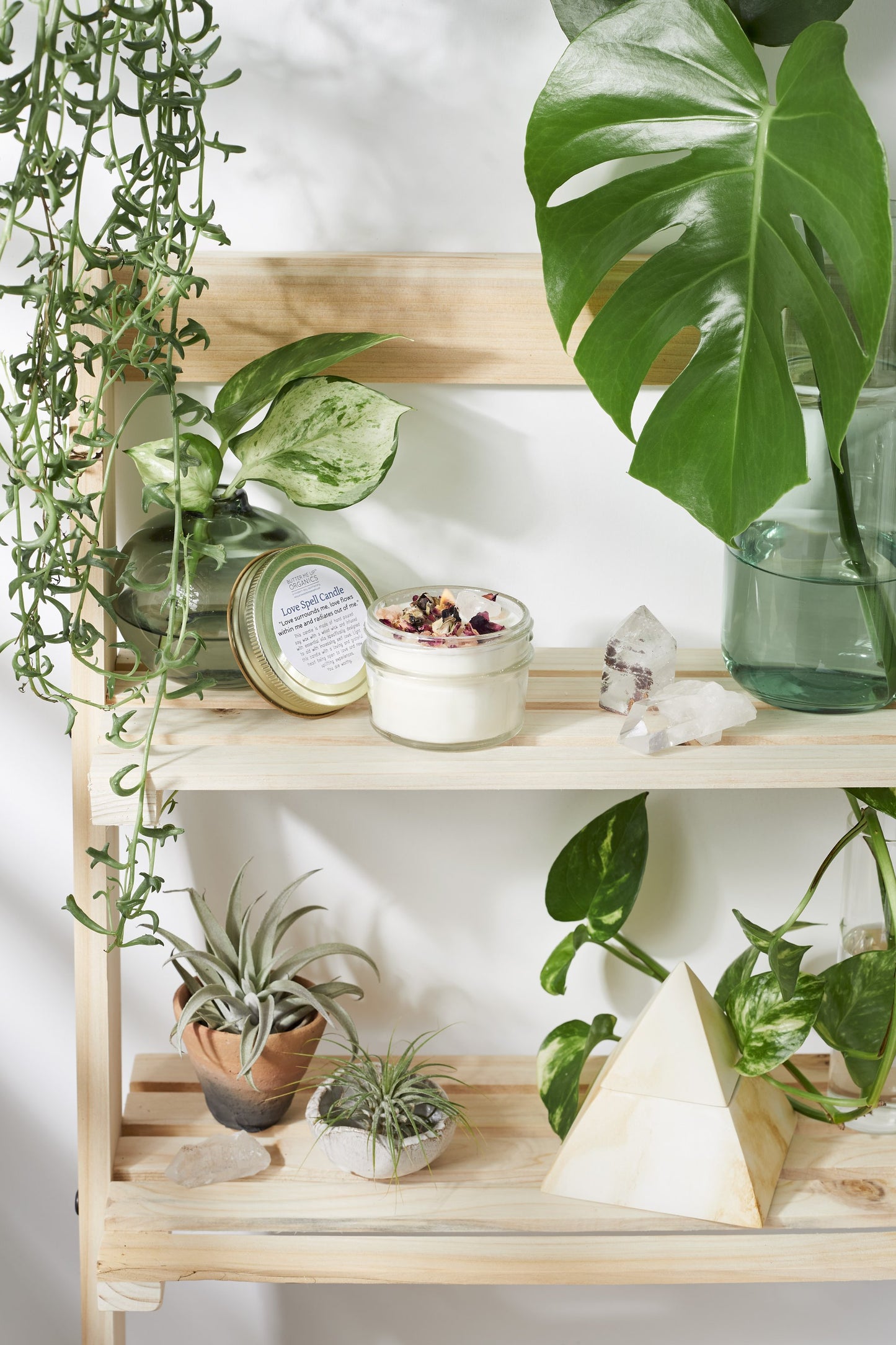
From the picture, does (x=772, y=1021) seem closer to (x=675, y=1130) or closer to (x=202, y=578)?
(x=675, y=1130)

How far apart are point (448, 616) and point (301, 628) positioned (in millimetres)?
101

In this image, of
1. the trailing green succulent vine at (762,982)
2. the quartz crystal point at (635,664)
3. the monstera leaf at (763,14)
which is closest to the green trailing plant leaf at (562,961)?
the trailing green succulent vine at (762,982)

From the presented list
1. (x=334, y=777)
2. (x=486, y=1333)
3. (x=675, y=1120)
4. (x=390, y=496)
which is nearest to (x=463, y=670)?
(x=334, y=777)

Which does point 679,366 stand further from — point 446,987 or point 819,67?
point 446,987

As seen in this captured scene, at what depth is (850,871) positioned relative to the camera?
0.89 meters

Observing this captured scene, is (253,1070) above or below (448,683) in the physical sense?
below

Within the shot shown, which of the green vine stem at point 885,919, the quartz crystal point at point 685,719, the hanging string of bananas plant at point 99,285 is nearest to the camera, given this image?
the hanging string of bananas plant at point 99,285

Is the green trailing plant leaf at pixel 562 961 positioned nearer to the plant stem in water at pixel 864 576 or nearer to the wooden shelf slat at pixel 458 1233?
the wooden shelf slat at pixel 458 1233

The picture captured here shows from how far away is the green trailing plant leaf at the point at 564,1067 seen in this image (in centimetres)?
86

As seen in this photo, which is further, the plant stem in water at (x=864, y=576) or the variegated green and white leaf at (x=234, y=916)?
the variegated green and white leaf at (x=234, y=916)

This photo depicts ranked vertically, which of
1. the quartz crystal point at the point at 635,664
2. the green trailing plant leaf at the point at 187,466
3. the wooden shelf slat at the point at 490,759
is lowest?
the wooden shelf slat at the point at 490,759

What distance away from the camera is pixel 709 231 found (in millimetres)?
647

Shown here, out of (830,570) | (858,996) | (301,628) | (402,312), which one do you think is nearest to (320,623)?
(301,628)

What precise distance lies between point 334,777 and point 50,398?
0.93ft
